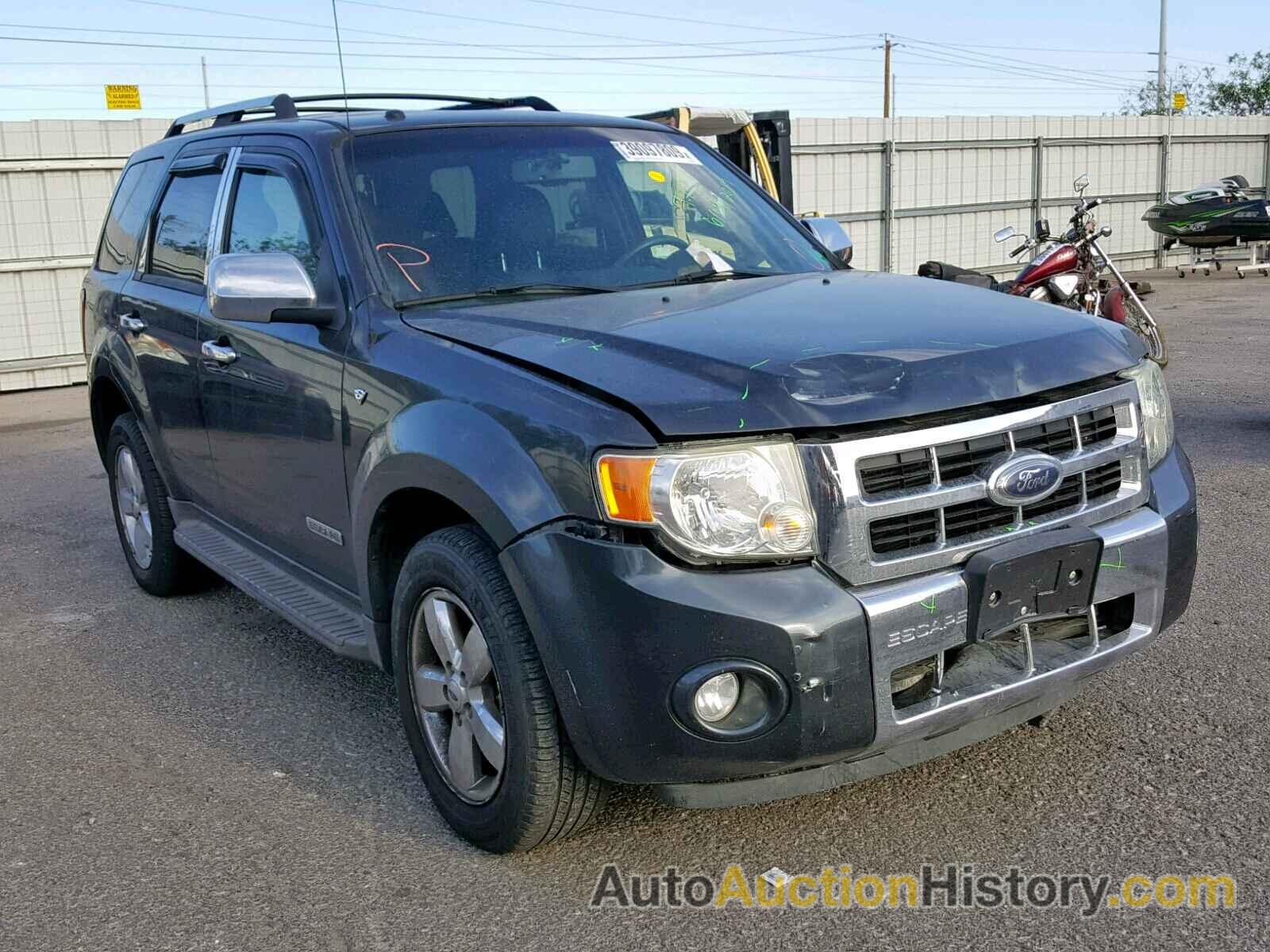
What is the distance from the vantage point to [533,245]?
3773 mm

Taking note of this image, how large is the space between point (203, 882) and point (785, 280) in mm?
2278

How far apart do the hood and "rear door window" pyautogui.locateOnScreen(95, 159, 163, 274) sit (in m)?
2.41

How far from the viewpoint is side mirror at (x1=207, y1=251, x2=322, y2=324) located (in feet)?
11.4

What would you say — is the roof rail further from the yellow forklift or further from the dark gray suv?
the yellow forklift

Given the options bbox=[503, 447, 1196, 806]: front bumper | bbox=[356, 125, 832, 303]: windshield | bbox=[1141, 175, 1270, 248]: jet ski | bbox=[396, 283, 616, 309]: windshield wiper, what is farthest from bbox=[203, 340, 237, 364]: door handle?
bbox=[1141, 175, 1270, 248]: jet ski

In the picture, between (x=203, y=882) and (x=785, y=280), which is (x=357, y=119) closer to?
(x=785, y=280)

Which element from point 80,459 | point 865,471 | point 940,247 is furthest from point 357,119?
point 940,247

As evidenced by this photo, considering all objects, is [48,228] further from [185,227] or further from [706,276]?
[706,276]

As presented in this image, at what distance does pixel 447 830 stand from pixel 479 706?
1.45 feet

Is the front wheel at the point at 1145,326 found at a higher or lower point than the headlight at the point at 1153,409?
lower

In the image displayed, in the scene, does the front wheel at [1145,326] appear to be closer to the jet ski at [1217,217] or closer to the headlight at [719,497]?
the headlight at [719,497]

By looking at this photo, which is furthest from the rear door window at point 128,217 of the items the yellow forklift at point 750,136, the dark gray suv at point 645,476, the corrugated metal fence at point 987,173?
the corrugated metal fence at point 987,173

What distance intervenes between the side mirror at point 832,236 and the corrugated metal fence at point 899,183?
10.8m

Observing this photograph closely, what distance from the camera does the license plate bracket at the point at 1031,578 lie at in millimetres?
2717
